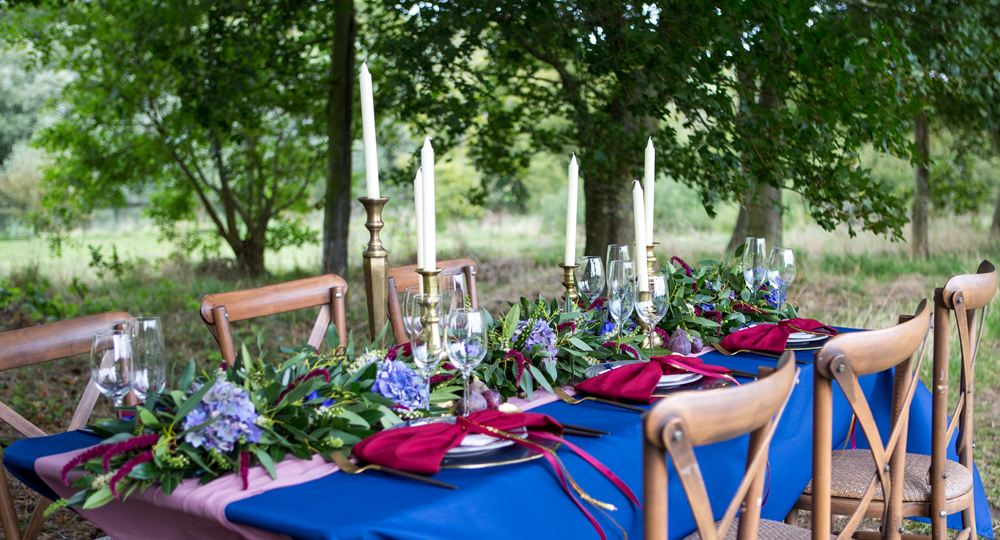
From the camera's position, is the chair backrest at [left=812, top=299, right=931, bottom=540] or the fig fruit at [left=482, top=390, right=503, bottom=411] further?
the fig fruit at [left=482, top=390, right=503, bottom=411]

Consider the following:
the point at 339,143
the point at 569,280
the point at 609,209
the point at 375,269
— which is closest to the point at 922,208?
the point at 609,209

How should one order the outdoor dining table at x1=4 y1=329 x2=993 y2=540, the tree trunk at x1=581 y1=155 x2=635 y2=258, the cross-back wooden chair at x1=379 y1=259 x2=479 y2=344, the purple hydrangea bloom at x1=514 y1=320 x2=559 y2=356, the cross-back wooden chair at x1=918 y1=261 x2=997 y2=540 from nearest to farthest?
the outdoor dining table at x1=4 y1=329 x2=993 y2=540 < the purple hydrangea bloom at x1=514 y1=320 x2=559 y2=356 < the cross-back wooden chair at x1=918 y1=261 x2=997 y2=540 < the cross-back wooden chair at x1=379 y1=259 x2=479 y2=344 < the tree trunk at x1=581 y1=155 x2=635 y2=258

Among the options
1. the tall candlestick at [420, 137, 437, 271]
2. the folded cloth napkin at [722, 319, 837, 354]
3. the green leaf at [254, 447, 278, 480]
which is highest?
the tall candlestick at [420, 137, 437, 271]

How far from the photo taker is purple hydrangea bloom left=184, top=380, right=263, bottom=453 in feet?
Result: 3.96

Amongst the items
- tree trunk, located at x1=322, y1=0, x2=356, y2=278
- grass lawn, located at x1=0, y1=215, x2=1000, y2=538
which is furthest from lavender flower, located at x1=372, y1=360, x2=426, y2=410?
tree trunk, located at x1=322, y1=0, x2=356, y2=278

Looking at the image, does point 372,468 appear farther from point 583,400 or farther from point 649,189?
point 649,189

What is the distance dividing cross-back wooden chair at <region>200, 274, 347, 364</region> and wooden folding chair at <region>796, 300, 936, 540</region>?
1370 millimetres

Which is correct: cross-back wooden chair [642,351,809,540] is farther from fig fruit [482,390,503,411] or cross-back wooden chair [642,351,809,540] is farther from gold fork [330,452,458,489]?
fig fruit [482,390,503,411]

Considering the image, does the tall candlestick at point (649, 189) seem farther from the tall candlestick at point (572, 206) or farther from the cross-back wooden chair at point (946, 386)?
the cross-back wooden chair at point (946, 386)

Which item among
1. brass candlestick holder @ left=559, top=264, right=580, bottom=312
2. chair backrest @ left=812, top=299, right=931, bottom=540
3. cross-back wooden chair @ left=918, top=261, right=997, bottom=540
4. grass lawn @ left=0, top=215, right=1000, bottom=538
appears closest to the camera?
chair backrest @ left=812, top=299, right=931, bottom=540

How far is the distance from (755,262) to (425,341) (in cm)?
155

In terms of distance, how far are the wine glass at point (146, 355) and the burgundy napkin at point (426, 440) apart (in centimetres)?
47

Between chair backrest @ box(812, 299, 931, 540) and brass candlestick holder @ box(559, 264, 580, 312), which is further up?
brass candlestick holder @ box(559, 264, 580, 312)

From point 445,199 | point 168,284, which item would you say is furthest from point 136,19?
point 445,199
